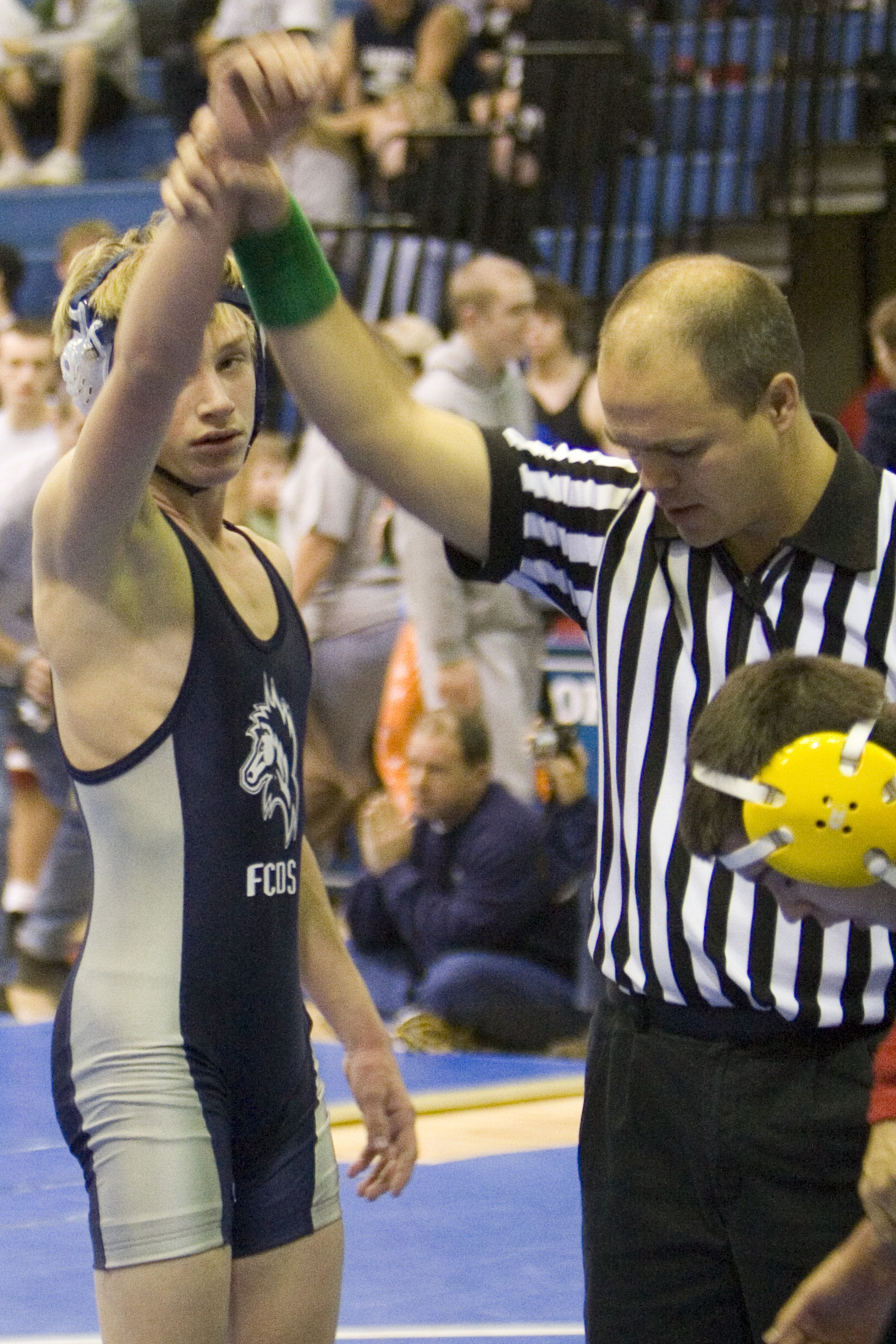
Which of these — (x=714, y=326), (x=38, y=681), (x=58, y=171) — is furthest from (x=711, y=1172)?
(x=58, y=171)

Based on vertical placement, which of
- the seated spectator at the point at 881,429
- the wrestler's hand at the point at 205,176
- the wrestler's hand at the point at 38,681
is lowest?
the wrestler's hand at the point at 38,681

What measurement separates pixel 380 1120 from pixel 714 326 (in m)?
1.08

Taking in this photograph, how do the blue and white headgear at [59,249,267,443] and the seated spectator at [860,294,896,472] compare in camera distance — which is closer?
the blue and white headgear at [59,249,267,443]

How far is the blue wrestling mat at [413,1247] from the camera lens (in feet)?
12.1

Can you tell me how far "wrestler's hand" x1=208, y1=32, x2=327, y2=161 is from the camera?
1787mm

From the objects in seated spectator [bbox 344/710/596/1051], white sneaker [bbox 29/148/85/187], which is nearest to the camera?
seated spectator [bbox 344/710/596/1051]

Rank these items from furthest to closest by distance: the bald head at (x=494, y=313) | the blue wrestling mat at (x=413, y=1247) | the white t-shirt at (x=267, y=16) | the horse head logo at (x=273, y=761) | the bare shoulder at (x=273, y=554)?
the white t-shirt at (x=267, y=16), the bald head at (x=494, y=313), the blue wrestling mat at (x=413, y=1247), the bare shoulder at (x=273, y=554), the horse head logo at (x=273, y=761)

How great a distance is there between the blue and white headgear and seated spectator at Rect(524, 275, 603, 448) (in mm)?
4103

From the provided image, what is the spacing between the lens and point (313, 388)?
2152 millimetres

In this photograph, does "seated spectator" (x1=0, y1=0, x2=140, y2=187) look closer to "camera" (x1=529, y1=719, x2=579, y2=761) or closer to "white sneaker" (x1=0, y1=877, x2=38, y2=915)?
"white sneaker" (x1=0, y1=877, x2=38, y2=915)

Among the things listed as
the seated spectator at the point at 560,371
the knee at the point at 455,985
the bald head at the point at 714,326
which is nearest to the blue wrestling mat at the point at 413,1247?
the knee at the point at 455,985

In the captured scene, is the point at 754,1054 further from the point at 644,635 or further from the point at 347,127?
the point at 347,127

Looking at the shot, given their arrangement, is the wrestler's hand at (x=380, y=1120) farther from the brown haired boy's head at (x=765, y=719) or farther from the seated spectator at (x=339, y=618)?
the seated spectator at (x=339, y=618)

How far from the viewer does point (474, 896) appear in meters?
5.54
